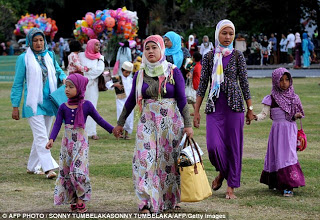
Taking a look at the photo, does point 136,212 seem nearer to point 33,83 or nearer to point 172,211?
point 172,211

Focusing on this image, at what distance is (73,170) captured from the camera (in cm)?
695

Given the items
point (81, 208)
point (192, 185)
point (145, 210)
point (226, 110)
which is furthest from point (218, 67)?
point (81, 208)

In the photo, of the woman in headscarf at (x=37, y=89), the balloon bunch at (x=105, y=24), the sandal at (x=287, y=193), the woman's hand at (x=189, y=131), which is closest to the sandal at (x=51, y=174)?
the woman in headscarf at (x=37, y=89)

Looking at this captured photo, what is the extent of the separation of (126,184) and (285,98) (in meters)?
2.29

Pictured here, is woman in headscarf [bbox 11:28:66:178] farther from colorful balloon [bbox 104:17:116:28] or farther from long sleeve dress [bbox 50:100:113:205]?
colorful balloon [bbox 104:17:116:28]

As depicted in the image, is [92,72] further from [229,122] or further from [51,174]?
[229,122]

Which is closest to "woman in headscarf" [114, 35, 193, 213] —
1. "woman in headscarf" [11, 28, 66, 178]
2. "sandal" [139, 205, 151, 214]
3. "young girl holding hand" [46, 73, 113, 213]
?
"sandal" [139, 205, 151, 214]

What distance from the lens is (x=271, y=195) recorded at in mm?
7910

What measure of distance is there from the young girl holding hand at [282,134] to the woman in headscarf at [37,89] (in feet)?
9.60

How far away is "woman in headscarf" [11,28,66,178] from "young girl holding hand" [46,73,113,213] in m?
1.86

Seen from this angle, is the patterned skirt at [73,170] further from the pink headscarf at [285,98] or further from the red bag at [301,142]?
the red bag at [301,142]

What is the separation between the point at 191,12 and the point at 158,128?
44.8 metres

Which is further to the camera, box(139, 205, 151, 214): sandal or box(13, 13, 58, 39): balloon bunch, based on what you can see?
box(13, 13, 58, 39): balloon bunch

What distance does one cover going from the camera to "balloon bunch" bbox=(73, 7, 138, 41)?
26.0 metres
